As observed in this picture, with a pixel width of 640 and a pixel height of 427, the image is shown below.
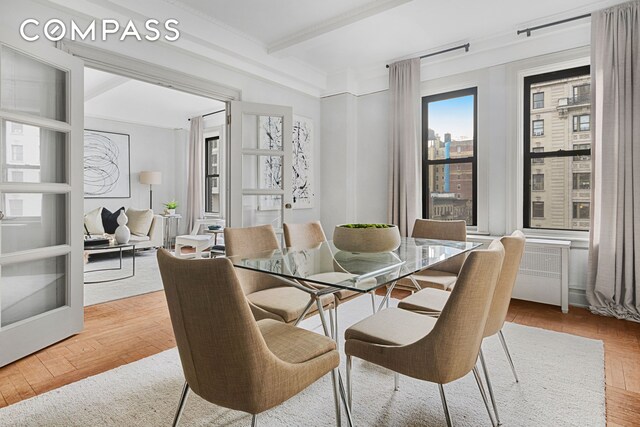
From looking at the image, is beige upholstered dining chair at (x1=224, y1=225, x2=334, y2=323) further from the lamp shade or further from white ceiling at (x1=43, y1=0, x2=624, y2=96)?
the lamp shade

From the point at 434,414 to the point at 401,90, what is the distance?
3.61 meters

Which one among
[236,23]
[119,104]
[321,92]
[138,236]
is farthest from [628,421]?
[119,104]

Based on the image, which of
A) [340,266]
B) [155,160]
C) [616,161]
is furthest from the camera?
[155,160]

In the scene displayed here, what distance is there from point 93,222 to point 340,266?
5924 millimetres

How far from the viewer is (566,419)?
5.64 feet

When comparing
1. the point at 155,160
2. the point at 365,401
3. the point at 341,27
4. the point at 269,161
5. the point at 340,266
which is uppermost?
the point at 341,27

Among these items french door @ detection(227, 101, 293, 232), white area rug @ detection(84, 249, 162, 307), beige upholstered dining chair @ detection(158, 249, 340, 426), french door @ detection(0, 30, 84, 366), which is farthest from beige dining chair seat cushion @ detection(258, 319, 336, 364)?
white area rug @ detection(84, 249, 162, 307)

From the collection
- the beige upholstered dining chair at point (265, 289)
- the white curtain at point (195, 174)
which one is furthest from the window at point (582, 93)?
the white curtain at point (195, 174)

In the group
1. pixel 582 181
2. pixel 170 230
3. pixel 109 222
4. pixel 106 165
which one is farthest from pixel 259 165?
pixel 106 165

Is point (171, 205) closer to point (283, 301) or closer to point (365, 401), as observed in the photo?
point (283, 301)

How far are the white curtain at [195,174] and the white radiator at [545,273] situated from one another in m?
5.99

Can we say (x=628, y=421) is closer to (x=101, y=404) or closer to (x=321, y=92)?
(x=101, y=404)

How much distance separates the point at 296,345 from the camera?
1478mm

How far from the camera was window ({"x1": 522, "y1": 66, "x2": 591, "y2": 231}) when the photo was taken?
11.9ft
